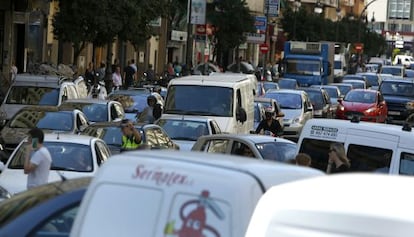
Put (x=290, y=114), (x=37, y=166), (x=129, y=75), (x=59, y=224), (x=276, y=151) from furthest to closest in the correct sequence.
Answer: (x=129, y=75), (x=290, y=114), (x=276, y=151), (x=37, y=166), (x=59, y=224)

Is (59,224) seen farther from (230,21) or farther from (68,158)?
(230,21)

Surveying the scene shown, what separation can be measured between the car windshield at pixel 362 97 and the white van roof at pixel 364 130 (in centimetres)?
2401

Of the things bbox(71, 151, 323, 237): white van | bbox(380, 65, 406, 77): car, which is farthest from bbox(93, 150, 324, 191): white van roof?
bbox(380, 65, 406, 77): car

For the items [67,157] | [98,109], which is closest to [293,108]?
[98,109]

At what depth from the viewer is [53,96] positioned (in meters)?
24.9

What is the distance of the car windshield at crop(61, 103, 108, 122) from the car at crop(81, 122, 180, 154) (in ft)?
14.0

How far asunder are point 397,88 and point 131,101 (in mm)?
15742

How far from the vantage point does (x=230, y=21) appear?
2440 inches

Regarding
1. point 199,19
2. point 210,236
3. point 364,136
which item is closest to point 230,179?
point 210,236

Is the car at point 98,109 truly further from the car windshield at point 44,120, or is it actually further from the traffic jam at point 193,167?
the car windshield at point 44,120

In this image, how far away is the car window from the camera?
6.11m

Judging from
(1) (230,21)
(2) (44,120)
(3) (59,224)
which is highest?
(1) (230,21)

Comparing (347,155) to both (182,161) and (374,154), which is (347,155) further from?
(182,161)

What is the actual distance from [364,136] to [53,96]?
1381 cm
